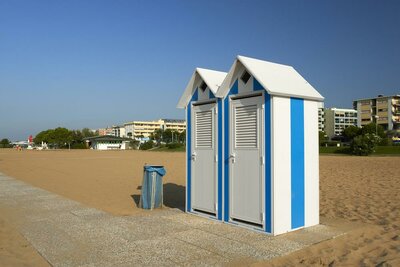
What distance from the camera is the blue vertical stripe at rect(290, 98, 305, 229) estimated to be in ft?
21.4

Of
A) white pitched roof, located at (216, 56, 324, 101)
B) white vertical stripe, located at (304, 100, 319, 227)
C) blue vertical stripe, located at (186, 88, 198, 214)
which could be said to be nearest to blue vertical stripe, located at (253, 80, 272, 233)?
white pitched roof, located at (216, 56, 324, 101)

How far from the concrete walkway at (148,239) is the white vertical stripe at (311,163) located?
0.92 ft

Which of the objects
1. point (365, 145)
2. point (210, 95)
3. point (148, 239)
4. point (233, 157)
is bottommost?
point (148, 239)

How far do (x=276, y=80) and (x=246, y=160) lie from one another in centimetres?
147

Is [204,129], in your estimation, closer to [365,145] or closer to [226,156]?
[226,156]

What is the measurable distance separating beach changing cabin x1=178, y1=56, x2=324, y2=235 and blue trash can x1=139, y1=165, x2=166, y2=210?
146cm

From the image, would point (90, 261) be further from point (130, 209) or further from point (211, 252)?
point (130, 209)

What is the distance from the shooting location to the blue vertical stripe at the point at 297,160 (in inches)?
256

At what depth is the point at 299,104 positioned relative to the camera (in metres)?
6.68

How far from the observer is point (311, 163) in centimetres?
683

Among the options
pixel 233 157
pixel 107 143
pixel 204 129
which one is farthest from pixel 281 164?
pixel 107 143

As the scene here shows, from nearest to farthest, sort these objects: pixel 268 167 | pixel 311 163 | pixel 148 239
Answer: pixel 148 239
pixel 268 167
pixel 311 163

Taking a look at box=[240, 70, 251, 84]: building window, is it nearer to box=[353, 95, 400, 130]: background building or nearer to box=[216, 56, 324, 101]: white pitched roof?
box=[216, 56, 324, 101]: white pitched roof

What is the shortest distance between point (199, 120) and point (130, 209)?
2992 millimetres
